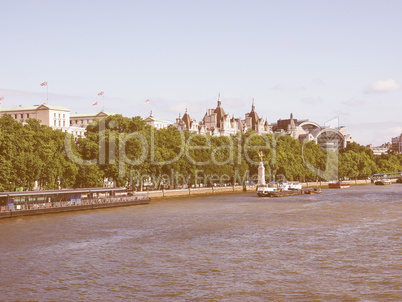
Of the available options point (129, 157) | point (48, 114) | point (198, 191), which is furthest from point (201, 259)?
point (48, 114)

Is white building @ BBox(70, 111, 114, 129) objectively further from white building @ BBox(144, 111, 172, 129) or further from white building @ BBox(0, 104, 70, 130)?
white building @ BBox(0, 104, 70, 130)

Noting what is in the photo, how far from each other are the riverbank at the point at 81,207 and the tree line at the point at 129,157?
7.19 meters

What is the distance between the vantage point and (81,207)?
234 ft

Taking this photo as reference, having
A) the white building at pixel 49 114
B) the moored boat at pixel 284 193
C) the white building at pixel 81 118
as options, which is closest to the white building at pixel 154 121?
the white building at pixel 81 118

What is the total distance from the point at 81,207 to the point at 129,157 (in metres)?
21.9

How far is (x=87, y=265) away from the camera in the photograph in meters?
34.3

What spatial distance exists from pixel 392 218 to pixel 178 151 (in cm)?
5452

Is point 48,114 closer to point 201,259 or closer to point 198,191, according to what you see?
point 198,191

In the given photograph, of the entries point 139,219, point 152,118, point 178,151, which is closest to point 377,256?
point 139,219

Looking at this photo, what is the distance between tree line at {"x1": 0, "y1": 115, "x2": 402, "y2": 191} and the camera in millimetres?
71938

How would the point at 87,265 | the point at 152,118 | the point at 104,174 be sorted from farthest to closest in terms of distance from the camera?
1. the point at 152,118
2. the point at 104,174
3. the point at 87,265

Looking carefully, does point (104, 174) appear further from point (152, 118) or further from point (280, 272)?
point (152, 118)

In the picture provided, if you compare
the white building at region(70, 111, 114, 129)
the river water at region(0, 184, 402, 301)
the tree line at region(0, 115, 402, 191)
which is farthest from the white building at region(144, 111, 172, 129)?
the river water at region(0, 184, 402, 301)

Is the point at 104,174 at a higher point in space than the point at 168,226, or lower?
higher
